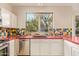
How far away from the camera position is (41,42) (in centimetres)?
153

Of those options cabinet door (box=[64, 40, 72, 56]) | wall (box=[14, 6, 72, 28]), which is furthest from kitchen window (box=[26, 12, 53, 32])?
cabinet door (box=[64, 40, 72, 56])

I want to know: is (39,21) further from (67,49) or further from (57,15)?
(67,49)

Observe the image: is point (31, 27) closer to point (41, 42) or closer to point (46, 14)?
point (46, 14)

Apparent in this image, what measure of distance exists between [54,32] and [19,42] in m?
0.42

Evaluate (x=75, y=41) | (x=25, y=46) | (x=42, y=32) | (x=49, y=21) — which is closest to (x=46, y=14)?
(x=49, y=21)

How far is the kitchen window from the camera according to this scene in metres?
1.18

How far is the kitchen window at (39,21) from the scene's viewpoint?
1.18 metres

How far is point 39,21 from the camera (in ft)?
4.01

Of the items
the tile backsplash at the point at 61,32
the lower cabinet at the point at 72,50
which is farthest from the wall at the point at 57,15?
the lower cabinet at the point at 72,50

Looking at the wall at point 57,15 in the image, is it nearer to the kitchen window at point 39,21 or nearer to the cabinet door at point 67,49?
the kitchen window at point 39,21

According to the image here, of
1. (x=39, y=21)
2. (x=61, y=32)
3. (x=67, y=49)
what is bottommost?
(x=67, y=49)

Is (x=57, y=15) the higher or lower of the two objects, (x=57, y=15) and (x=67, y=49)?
the higher

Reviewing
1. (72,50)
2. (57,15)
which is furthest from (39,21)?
(72,50)

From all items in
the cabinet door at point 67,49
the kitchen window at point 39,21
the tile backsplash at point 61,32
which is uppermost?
the kitchen window at point 39,21
